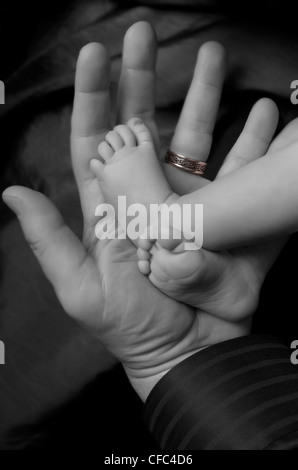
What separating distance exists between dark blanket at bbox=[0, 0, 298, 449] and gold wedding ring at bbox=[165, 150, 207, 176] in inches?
1.9

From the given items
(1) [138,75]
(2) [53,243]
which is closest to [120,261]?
(2) [53,243]

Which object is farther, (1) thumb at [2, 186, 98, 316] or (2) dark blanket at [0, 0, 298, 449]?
(2) dark blanket at [0, 0, 298, 449]

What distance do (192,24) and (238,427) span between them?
497 millimetres

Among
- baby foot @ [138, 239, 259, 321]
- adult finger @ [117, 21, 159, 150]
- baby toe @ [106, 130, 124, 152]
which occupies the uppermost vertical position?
adult finger @ [117, 21, 159, 150]

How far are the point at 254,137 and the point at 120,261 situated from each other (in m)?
0.22

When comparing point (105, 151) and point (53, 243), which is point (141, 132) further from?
point (53, 243)

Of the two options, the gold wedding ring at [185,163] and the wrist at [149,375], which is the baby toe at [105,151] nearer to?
A: the gold wedding ring at [185,163]

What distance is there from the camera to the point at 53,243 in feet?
2.07

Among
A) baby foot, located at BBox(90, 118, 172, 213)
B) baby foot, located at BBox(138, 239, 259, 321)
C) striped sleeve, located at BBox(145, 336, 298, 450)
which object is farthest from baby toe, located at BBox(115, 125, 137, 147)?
striped sleeve, located at BBox(145, 336, 298, 450)

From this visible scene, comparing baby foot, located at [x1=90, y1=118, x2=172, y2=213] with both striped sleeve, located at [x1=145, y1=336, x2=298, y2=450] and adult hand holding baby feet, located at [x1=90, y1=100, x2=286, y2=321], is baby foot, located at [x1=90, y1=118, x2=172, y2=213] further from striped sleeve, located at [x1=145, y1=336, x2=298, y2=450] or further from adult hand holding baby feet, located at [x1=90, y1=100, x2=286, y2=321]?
striped sleeve, located at [x1=145, y1=336, x2=298, y2=450]

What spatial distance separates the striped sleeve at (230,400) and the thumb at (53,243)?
0.13 m

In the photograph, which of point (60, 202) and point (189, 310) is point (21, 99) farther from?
point (189, 310)

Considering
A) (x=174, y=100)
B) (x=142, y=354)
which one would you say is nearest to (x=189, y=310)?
(x=142, y=354)

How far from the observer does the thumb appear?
0.63m
